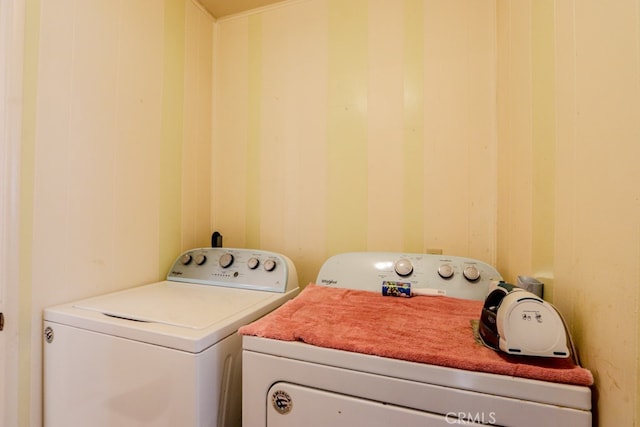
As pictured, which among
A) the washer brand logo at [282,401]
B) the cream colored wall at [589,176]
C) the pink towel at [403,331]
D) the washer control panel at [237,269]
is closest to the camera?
the cream colored wall at [589,176]

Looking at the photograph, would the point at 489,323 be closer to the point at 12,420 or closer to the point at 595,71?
the point at 595,71

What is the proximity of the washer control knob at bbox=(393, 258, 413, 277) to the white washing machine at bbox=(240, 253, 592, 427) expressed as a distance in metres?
0.33

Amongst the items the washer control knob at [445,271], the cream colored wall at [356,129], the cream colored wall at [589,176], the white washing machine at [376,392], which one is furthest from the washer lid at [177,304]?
the cream colored wall at [589,176]

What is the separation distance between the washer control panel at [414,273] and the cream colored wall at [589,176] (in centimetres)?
17

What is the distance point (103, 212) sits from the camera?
1096 millimetres

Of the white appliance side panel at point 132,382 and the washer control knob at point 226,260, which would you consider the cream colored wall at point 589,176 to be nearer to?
the white appliance side panel at point 132,382

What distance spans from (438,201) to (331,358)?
2.96 ft

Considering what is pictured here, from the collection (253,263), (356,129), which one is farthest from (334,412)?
(356,129)

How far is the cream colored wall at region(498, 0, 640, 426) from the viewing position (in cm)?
44

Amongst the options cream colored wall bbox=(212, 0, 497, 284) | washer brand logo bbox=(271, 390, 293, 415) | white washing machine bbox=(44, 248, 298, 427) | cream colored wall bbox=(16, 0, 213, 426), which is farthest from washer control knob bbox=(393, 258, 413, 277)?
cream colored wall bbox=(16, 0, 213, 426)

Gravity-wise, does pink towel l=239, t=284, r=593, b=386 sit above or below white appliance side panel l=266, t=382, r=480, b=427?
above

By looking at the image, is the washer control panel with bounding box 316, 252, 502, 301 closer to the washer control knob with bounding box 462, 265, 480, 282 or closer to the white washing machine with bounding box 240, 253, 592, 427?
the washer control knob with bounding box 462, 265, 480, 282

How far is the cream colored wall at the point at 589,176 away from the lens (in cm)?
44

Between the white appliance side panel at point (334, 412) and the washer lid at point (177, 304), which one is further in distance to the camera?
the washer lid at point (177, 304)
